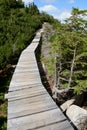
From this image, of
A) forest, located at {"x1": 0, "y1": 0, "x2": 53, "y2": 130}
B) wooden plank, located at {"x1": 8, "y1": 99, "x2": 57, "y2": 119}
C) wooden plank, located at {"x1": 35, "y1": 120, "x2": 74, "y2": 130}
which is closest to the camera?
wooden plank, located at {"x1": 35, "y1": 120, "x2": 74, "y2": 130}

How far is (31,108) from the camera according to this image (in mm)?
7363

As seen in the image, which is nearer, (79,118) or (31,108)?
(31,108)

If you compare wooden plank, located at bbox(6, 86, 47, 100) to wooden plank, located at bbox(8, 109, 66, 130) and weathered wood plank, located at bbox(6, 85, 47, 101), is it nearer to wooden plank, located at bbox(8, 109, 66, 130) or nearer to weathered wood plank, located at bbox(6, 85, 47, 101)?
weathered wood plank, located at bbox(6, 85, 47, 101)

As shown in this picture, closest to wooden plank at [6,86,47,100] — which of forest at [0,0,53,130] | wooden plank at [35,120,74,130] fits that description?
forest at [0,0,53,130]

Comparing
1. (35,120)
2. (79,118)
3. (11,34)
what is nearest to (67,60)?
(79,118)

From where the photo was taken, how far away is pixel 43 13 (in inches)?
1442

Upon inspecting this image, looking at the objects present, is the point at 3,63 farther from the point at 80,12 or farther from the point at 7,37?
the point at 7,37

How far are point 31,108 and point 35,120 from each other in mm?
769

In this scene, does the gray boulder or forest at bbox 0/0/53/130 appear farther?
forest at bbox 0/0/53/130

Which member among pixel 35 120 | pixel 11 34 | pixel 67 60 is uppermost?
pixel 35 120

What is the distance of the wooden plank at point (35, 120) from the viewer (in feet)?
20.8

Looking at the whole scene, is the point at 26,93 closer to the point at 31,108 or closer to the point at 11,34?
the point at 31,108

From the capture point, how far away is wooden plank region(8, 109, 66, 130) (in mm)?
6344

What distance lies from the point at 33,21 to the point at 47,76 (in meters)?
16.6
